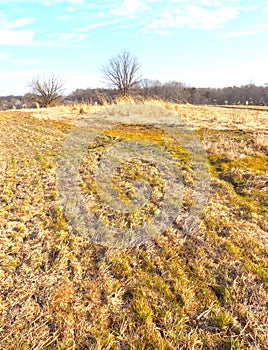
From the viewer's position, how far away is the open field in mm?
1849

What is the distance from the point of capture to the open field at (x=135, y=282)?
185 centimetres

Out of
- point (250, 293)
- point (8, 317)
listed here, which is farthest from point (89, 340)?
point (250, 293)

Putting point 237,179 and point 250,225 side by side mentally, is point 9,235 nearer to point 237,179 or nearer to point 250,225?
point 250,225

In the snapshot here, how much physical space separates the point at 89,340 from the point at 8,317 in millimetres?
669

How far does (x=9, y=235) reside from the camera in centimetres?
294

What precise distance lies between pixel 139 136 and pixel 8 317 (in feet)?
20.7

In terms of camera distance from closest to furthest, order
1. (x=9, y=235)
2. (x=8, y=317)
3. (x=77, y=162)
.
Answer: (x=8, y=317) → (x=9, y=235) → (x=77, y=162)

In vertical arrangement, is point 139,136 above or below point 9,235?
above

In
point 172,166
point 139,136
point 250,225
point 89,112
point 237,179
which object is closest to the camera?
point 250,225

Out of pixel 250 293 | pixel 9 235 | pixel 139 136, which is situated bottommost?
pixel 250 293

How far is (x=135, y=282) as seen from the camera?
7.70ft

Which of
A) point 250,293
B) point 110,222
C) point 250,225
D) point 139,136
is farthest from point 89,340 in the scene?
point 139,136

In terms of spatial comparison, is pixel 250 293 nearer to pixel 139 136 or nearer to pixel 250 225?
pixel 250 225

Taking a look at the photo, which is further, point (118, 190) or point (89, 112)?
point (89, 112)
